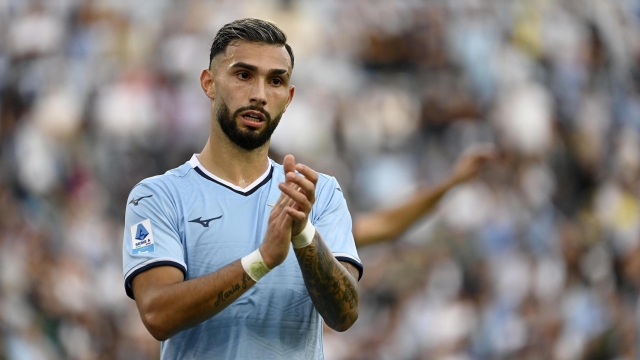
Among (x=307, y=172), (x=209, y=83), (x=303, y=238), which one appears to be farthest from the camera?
(x=209, y=83)

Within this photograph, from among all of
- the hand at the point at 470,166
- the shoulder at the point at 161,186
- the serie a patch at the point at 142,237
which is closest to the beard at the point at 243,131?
the shoulder at the point at 161,186

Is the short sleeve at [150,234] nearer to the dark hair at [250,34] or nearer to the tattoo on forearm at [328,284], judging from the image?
the tattoo on forearm at [328,284]

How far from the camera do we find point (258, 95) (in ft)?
11.2

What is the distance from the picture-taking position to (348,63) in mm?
11383

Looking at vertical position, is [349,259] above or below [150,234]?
below

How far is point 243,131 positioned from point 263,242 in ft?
1.80

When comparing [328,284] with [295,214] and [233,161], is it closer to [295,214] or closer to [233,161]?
[295,214]

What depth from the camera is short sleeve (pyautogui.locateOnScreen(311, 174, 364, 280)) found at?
3.50 m

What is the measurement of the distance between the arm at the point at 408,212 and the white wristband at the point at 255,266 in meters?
3.13

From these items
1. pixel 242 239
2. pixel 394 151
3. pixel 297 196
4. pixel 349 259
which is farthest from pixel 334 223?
pixel 394 151

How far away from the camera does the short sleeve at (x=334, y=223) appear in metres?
3.50

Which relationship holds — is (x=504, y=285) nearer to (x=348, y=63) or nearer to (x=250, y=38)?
(x=348, y=63)

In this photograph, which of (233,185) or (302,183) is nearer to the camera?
(302,183)

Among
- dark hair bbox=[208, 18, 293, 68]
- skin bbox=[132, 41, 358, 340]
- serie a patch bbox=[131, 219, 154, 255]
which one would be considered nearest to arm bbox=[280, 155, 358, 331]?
skin bbox=[132, 41, 358, 340]
